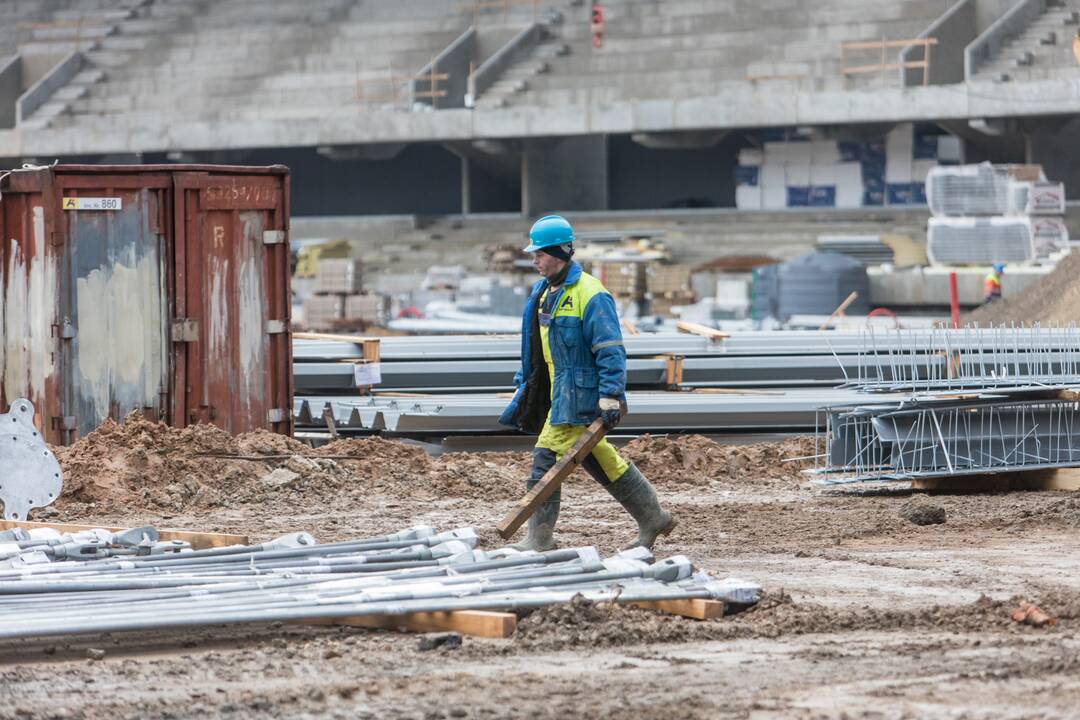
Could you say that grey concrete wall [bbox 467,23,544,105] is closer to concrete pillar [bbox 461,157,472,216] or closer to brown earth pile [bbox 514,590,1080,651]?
concrete pillar [bbox 461,157,472,216]

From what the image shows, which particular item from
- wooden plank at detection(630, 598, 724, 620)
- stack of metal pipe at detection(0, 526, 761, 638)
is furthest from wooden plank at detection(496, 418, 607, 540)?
wooden plank at detection(630, 598, 724, 620)

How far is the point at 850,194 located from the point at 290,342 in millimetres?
25090

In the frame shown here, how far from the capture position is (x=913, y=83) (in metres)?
33.3

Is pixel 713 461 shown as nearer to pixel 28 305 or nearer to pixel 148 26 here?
pixel 28 305

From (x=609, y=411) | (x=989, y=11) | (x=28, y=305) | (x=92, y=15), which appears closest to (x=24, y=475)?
(x=28, y=305)

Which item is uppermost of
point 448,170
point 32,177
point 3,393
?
point 448,170

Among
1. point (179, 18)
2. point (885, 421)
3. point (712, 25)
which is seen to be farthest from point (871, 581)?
point (179, 18)

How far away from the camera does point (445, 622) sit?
20.9ft

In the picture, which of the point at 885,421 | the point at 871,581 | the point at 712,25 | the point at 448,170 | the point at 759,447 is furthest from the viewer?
the point at 448,170

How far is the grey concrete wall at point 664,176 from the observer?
38688 mm

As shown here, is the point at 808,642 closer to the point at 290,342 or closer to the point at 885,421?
the point at 885,421

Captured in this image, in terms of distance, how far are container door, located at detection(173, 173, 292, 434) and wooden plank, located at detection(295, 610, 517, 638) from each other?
17.1 ft

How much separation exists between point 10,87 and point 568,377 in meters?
38.5

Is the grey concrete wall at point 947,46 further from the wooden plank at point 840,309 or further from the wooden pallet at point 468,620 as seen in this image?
the wooden pallet at point 468,620
